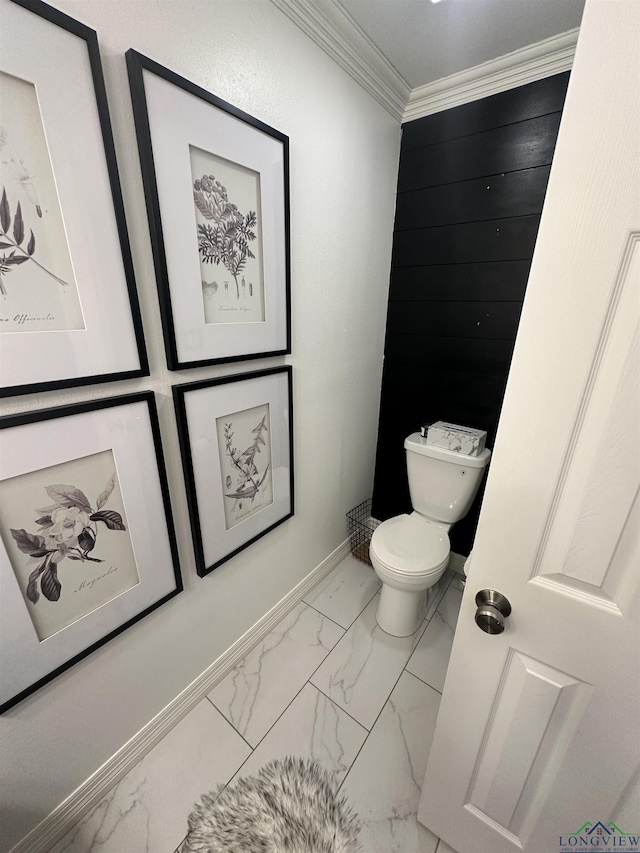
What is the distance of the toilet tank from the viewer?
5.36 feet

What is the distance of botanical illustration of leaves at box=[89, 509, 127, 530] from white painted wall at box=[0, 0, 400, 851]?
18 cm

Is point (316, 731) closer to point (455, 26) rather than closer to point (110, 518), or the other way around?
point (110, 518)

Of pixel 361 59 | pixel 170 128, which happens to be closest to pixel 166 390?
pixel 170 128

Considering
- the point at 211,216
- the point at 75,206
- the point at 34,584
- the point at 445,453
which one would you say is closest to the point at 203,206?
the point at 211,216

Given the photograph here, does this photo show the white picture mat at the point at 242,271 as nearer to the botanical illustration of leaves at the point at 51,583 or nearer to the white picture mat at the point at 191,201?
the white picture mat at the point at 191,201

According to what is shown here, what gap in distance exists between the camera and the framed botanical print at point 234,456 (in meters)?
1.09

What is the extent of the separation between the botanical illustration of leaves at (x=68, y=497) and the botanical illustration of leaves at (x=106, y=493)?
0.08 feet

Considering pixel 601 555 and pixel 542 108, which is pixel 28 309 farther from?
pixel 542 108

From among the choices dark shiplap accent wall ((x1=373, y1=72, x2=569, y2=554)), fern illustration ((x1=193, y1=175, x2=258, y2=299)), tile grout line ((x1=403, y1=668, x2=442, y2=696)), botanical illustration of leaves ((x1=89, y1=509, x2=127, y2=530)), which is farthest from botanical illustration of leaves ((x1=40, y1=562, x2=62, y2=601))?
dark shiplap accent wall ((x1=373, y1=72, x2=569, y2=554))

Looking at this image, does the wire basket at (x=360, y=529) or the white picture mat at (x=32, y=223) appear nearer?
the white picture mat at (x=32, y=223)

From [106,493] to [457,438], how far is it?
1.46 metres

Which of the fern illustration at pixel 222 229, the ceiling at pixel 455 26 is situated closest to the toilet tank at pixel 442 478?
the fern illustration at pixel 222 229

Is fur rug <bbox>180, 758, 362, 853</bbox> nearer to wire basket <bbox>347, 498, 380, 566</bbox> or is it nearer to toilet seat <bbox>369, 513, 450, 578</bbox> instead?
toilet seat <bbox>369, 513, 450, 578</bbox>

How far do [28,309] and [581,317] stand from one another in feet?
3.37
